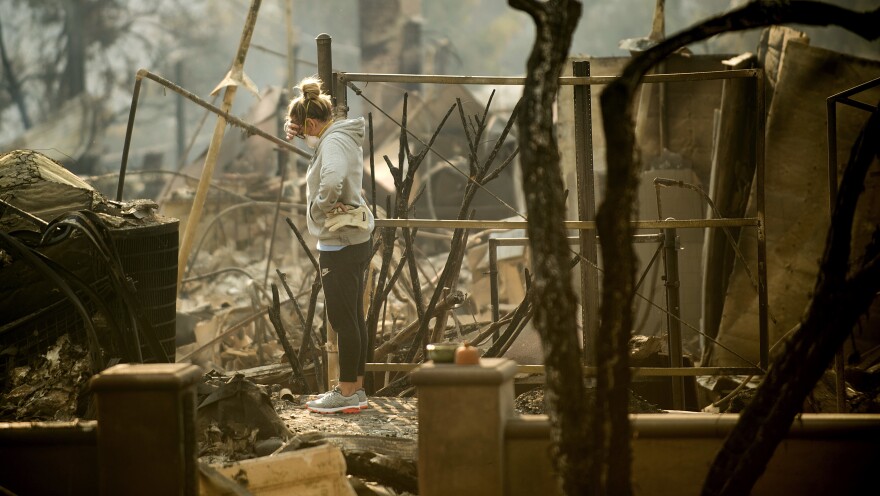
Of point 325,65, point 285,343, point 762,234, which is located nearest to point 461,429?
point 762,234

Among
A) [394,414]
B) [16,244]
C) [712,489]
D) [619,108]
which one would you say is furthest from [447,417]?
[16,244]

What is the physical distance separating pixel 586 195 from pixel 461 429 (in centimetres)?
260

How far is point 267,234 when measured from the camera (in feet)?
56.5

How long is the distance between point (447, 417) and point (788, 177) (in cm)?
550

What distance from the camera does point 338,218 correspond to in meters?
5.79

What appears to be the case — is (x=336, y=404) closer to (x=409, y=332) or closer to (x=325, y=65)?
(x=409, y=332)

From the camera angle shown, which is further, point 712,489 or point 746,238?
point 746,238

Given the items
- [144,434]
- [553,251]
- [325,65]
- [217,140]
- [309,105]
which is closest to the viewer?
[553,251]

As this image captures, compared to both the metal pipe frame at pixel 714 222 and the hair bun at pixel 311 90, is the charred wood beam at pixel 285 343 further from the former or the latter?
the hair bun at pixel 311 90

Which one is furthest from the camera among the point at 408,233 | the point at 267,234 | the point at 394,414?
the point at 267,234

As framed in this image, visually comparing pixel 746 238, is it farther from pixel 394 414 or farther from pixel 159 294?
pixel 159 294

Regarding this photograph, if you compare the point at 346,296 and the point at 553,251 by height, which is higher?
the point at 553,251

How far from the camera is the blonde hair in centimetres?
586

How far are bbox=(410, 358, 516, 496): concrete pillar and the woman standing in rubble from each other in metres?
2.01
